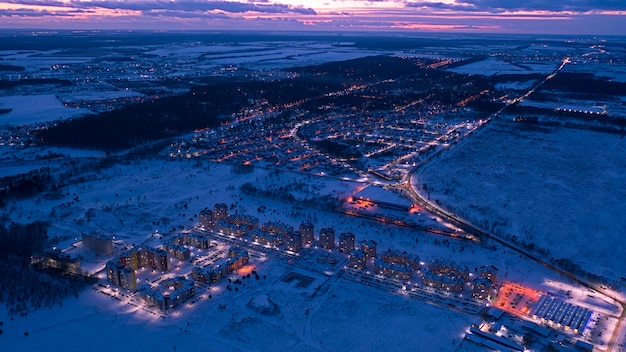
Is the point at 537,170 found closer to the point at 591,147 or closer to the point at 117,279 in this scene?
the point at 591,147

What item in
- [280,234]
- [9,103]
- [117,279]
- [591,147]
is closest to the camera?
[117,279]

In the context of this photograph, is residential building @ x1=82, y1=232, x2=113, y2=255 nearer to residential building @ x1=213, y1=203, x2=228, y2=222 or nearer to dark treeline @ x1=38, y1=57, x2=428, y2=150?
residential building @ x1=213, y1=203, x2=228, y2=222

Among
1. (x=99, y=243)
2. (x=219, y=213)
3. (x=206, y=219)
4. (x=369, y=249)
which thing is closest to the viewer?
(x=369, y=249)

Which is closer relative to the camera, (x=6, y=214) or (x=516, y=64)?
(x=6, y=214)

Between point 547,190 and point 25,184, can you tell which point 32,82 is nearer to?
point 25,184

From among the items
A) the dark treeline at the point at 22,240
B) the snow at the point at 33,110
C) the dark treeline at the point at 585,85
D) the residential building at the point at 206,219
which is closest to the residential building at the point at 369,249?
the residential building at the point at 206,219

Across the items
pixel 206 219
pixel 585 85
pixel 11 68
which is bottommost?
pixel 11 68

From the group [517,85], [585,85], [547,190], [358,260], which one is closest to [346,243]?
[358,260]

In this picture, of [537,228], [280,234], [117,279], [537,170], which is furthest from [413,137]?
[117,279]

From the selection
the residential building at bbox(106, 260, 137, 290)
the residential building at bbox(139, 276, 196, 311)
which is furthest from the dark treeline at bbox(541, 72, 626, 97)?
the residential building at bbox(106, 260, 137, 290)
